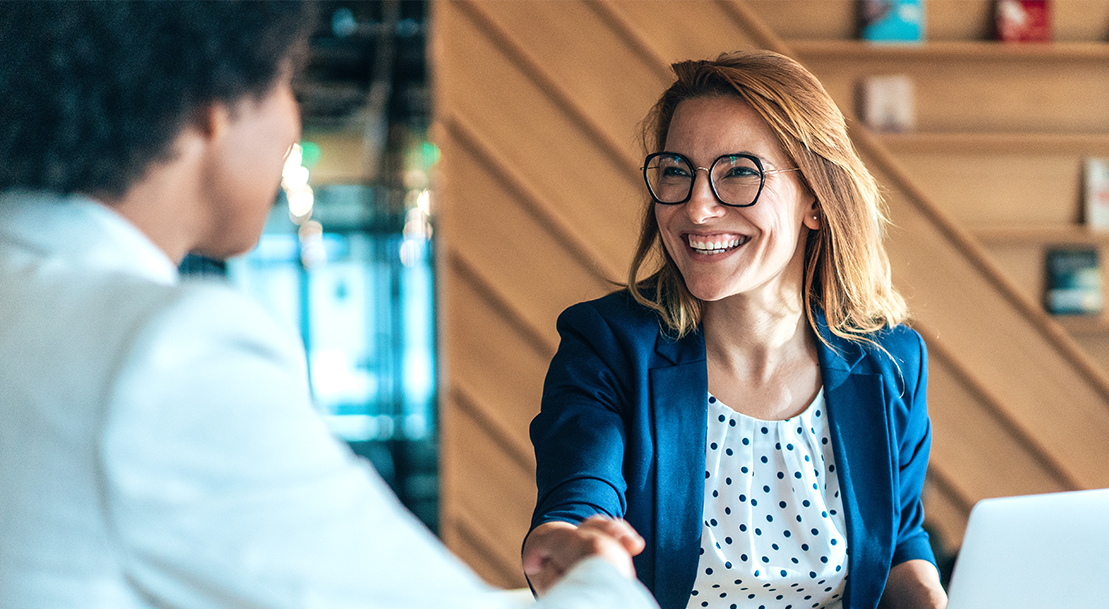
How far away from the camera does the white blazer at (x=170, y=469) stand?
57 centimetres

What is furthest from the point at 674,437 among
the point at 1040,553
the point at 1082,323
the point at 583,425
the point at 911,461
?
the point at 1082,323

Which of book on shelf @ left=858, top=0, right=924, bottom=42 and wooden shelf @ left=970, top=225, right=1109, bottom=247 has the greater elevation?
book on shelf @ left=858, top=0, right=924, bottom=42

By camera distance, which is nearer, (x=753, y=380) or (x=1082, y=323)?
(x=753, y=380)

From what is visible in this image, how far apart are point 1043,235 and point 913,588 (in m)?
2.41

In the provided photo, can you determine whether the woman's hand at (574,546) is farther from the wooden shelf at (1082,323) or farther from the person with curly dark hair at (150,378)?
the wooden shelf at (1082,323)

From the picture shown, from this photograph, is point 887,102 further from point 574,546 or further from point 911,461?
point 574,546

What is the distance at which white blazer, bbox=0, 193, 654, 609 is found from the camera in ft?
1.86

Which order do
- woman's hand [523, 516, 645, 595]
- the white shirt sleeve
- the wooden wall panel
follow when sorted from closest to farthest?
the white shirt sleeve
woman's hand [523, 516, 645, 595]
the wooden wall panel

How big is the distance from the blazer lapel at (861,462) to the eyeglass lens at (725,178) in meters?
0.31

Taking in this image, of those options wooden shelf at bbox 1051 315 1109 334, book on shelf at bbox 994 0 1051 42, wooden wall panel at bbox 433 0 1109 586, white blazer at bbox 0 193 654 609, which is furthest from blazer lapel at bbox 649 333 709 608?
book on shelf at bbox 994 0 1051 42

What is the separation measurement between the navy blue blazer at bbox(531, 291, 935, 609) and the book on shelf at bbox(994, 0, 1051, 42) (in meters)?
2.36

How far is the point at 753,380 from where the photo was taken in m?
1.60

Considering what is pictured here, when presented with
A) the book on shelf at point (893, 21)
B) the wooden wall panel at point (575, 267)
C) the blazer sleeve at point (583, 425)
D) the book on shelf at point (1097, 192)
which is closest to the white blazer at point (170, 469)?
the blazer sleeve at point (583, 425)

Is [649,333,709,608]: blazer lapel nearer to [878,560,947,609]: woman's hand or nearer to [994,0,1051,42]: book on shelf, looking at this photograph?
[878,560,947,609]: woman's hand
